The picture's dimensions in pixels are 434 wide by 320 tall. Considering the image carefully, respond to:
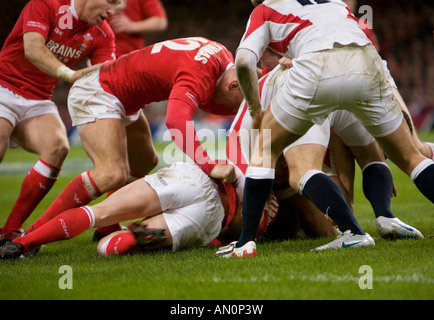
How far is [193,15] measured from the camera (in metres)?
22.8

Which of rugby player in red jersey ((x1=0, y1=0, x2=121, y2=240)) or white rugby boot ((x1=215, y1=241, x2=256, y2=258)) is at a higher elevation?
rugby player in red jersey ((x1=0, y1=0, x2=121, y2=240))

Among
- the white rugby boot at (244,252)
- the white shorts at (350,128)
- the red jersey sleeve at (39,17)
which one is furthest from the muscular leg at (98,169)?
the white shorts at (350,128)

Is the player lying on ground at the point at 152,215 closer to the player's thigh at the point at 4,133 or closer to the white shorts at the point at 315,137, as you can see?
the white shorts at the point at 315,137

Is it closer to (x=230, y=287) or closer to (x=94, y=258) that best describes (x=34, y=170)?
(x=94, y=258)

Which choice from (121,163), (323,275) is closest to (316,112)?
(323,275)

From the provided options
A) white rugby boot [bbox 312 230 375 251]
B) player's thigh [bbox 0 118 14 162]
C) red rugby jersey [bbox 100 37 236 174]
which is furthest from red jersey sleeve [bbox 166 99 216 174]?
player's thigh [bbox 0 118 14 162]

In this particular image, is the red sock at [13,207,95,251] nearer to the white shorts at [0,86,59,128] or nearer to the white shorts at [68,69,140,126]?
the white shorts at [68,69,140,126]

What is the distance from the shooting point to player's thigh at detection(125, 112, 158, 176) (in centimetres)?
491

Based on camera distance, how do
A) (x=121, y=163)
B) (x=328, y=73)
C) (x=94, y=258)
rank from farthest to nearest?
(x=121, y=163) < (x=94, y=258) < (x=328, y=73)

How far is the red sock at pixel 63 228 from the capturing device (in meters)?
3.80

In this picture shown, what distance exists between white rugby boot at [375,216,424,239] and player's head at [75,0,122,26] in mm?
2521

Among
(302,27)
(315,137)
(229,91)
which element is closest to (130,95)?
(229,91)

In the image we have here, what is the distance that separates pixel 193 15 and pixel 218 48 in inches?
747

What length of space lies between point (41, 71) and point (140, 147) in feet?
3.23
